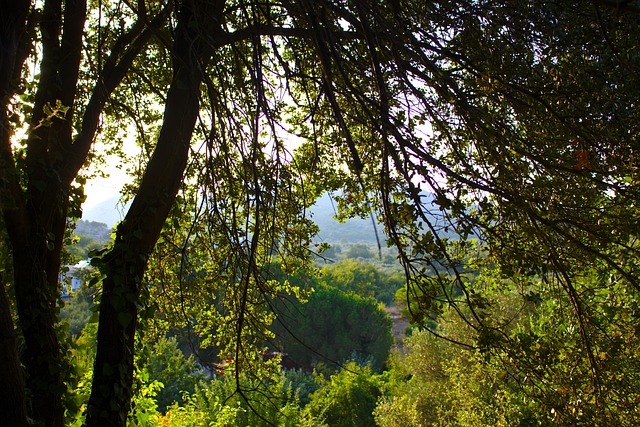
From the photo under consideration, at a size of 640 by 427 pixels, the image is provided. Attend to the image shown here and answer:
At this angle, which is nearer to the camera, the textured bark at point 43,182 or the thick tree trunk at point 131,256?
the textured bark at point 43,182

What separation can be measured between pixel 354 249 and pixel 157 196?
377 feet

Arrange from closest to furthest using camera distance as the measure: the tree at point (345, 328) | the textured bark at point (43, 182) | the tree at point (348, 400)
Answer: the textured bark at point (43, 182), the tree at point (348, 400), the tree at point (345, 328)

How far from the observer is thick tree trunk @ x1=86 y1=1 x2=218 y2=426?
3090mm

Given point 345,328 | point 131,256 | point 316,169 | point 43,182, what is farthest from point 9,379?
point 345,328

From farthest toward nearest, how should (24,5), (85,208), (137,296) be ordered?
1. (85,208)
2. (137,296)
3. (24,5)

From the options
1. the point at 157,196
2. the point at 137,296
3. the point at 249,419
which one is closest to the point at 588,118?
the point at 157,196

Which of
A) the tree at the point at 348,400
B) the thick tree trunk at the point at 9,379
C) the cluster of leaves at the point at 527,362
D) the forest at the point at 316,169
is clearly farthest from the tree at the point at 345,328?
the thick tree trunk at the point at 9,379

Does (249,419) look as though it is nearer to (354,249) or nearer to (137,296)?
(137,296)

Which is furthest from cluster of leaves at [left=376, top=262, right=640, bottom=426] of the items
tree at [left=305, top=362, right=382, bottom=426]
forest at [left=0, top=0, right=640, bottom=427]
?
tree at [left=305, top=362, right=382, bottom=426]

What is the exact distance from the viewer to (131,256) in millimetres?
3164

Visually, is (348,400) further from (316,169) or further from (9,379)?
(9,379)

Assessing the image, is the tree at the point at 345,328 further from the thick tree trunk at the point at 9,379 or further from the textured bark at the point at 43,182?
the thick tree trunk at the point at 9,379

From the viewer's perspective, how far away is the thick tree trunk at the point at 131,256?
3090 mm

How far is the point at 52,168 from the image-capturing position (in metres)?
3.22
